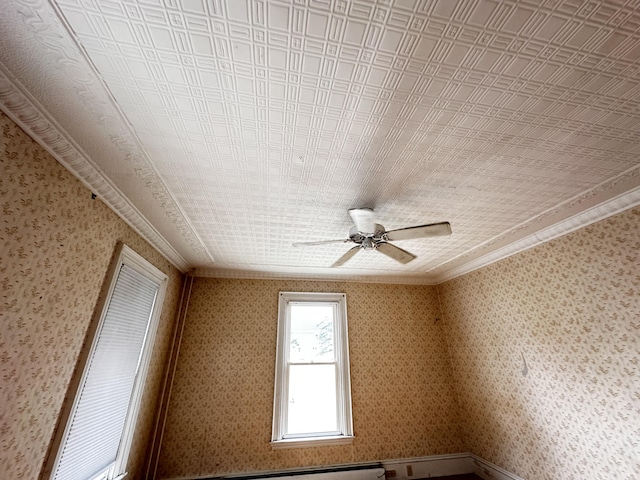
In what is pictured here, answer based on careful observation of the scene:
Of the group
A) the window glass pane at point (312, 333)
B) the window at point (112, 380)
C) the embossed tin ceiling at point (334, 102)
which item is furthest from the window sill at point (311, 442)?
the embossed tin ceiling at point (334, 102)

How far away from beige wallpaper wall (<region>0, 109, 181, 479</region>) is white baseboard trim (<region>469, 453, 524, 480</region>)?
3.93m

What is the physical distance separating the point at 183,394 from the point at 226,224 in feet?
7.11

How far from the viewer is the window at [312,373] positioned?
3.27m

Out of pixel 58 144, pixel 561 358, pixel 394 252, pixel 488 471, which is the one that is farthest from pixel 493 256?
pixel 58 144

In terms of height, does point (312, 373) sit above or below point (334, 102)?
below

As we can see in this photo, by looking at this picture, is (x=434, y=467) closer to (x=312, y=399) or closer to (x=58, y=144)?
(x=312, y=399)

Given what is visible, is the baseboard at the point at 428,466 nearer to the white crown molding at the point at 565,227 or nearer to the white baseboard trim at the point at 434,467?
the white baseboard trim at the point at 434,467

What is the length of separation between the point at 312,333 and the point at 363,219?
2.30m

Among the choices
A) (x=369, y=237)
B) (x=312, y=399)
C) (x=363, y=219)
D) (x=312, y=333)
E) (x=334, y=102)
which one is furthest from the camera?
(x=312, y=333)

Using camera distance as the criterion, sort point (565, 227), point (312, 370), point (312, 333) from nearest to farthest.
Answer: point (565, 227) → point (312, 370) → point (312, 333)

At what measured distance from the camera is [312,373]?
139 inches

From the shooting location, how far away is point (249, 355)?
3.43 metres

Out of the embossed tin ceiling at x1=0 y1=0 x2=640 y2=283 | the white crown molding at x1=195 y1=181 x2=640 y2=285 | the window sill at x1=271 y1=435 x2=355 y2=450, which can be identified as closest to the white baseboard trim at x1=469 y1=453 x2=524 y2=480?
→ the window sill at x1=271 y1=435 x2=355 y2=450

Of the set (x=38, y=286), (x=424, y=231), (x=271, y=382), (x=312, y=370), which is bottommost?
(x=271, y=382)
